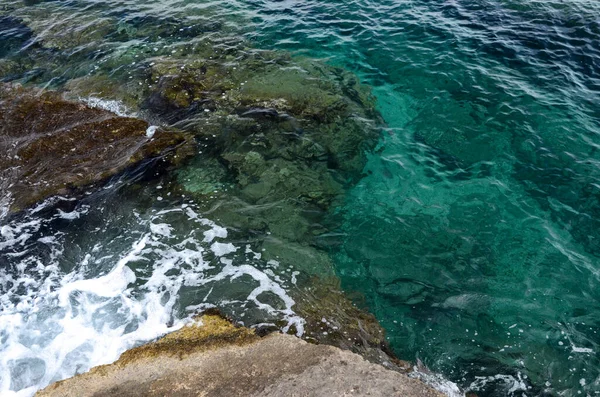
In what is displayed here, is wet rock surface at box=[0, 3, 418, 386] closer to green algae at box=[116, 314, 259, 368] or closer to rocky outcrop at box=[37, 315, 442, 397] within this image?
rocky outcrop at box=[37, 315, 442, 397]

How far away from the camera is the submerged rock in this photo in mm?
10812

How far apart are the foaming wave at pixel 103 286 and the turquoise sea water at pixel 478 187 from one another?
2.29m

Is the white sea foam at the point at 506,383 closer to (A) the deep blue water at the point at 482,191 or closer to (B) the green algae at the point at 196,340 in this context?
(A) the deep blue water at the point at 482,191

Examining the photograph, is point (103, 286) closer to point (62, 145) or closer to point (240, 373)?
point (240, 373)

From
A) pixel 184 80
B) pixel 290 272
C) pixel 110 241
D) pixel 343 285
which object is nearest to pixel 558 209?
pixel 343 285

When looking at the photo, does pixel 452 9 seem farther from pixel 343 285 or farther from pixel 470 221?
pixel 343 285

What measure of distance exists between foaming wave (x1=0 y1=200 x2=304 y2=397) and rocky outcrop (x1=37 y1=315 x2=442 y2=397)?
701mm

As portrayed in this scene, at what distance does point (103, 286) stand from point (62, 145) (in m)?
5.09

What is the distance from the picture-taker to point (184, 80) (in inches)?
567

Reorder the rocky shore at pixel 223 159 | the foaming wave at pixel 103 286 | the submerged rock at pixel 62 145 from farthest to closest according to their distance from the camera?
the submerged rock at pixel 62 145
the foaming wave at pixel 103 286
the rocky shore at pixel 223 159

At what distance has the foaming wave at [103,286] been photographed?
7632mm

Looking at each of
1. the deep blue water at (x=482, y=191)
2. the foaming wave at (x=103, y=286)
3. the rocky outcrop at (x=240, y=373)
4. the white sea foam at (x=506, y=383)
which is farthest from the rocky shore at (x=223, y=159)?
the white sea foam at (x=506, y=383)

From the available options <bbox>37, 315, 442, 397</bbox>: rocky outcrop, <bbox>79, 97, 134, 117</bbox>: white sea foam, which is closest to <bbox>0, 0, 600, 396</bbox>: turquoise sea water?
<bbox>37, 315, 442, 397</bbox>: rocky outcrop

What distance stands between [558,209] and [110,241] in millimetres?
10745
